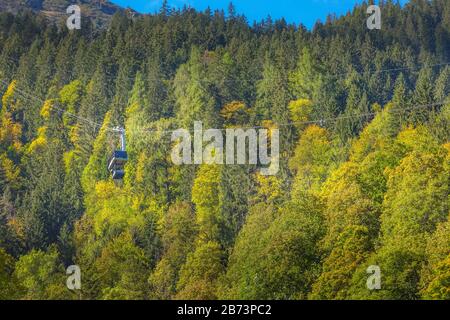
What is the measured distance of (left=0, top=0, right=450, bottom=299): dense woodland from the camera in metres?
87.1

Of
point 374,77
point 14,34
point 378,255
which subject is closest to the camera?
point 378,255

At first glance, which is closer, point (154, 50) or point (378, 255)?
point (378, 255)

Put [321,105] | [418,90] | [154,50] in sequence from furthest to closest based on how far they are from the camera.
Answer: [154,50], [321,105], [418,90]

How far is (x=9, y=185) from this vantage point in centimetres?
14488

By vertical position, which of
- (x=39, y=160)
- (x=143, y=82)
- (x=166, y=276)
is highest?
(x=143, y=82)

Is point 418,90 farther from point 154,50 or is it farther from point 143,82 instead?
point 154,50

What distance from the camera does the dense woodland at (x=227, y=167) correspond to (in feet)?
286

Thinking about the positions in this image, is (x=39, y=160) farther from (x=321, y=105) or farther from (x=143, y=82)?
(x=321, y=105)

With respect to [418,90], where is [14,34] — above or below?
above

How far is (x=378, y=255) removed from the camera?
80750 mm

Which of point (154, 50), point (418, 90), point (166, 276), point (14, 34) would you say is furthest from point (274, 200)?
point (14, 34)

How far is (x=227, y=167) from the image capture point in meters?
123

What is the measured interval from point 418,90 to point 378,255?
2218 inches
